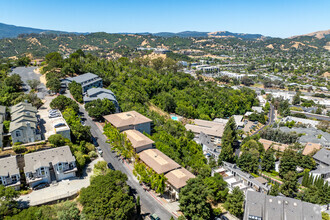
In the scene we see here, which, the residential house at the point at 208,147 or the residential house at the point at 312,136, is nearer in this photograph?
the residential house at the point at 208,147

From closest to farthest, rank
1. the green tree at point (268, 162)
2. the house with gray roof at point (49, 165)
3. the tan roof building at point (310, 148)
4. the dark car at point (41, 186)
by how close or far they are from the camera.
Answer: the dark car at point (41, 186)
the house with gray roof at point (49, 165)
the green tree at point (268, 162)
the tan roof building at point (310, 148)

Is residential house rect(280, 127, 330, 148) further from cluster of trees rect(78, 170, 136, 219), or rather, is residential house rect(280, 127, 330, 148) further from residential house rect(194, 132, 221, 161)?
cluster of trees rect(78, 170, 136, 219)

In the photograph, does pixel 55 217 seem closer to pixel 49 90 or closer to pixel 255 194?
pixel 255 194

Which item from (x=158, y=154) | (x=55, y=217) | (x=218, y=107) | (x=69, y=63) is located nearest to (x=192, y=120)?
(x=218, y=107)

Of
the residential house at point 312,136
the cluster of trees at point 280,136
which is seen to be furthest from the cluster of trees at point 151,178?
the residential house at point 312,136

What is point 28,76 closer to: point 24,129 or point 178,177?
point 24,129

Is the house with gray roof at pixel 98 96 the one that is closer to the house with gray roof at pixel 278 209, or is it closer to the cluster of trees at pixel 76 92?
the cluster of trees at pixel 76 92

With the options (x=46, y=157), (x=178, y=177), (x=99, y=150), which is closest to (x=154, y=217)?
(x=178, y=177)

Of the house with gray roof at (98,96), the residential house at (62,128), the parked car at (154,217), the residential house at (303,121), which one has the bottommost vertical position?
the residential house at (303,121)
